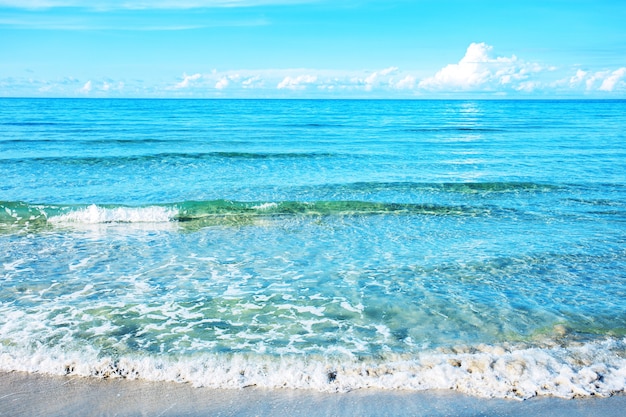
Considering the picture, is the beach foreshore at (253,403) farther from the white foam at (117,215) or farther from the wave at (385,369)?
the white foam at (117,215)

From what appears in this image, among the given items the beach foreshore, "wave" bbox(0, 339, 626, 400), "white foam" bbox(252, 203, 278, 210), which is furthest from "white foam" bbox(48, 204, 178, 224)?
the beach foreshore

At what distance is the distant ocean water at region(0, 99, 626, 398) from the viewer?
647 centimetres

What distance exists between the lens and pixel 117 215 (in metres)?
14.7

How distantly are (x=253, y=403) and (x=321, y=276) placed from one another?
171 inches

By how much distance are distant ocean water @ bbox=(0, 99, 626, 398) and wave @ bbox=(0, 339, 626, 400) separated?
1.0 inches

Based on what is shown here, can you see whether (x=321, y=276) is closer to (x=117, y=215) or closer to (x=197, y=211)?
(x=197, y=211)

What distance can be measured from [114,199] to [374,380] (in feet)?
42.9

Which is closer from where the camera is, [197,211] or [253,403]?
[253,403]

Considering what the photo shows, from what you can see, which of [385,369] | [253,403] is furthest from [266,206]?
[253,403]

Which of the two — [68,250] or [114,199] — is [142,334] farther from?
[114,199]

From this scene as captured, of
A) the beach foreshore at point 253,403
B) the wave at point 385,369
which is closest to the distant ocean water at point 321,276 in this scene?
the wave at point 385,369

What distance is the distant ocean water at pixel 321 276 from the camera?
21.2 ft

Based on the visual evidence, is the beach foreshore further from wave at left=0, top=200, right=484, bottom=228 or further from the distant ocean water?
wave at left=0, top=200, right=484, bottom=228

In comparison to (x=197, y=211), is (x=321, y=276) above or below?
above
